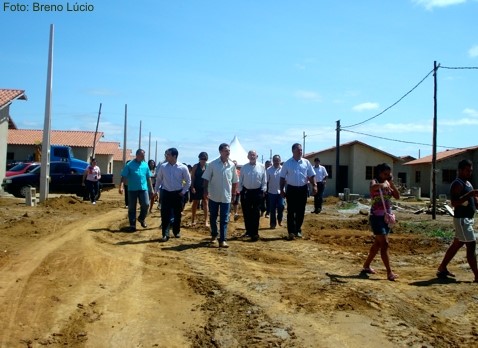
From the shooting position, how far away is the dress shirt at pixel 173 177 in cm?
958

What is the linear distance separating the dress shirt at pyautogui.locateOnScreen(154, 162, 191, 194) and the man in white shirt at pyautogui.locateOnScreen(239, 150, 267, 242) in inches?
47.9

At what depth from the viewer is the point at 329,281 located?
6375 mm

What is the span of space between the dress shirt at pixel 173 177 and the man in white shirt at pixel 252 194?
122 centimetres

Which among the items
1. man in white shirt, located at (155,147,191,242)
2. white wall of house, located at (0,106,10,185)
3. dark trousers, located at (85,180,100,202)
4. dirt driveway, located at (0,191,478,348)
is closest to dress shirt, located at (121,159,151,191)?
man in white shirt, located at (155,147,191,242)

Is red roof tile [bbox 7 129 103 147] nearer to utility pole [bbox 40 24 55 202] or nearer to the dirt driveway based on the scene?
utility pole [bbox 40 24 55 202]

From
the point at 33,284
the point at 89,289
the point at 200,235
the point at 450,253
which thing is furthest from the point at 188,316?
the point at 200,235

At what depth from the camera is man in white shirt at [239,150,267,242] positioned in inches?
389

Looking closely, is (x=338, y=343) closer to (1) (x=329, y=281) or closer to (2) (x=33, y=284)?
(1) (x=329, y=281)

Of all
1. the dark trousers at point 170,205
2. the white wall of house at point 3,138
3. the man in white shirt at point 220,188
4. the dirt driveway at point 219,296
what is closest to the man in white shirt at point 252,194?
the dirt driveway at point 219,296

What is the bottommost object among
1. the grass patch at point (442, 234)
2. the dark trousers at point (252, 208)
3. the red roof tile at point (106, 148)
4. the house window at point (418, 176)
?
the grass patch at point (442, 234)

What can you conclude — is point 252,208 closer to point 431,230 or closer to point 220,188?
point 220,188

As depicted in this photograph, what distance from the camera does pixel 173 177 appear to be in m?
9.59

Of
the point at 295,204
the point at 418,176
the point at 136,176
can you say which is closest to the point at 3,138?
the point at 136,176

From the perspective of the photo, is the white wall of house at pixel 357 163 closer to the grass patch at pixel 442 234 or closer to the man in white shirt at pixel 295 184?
the grass patch at pixel 442 234
